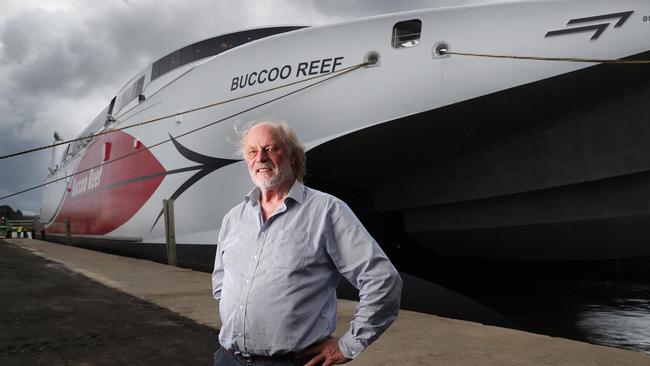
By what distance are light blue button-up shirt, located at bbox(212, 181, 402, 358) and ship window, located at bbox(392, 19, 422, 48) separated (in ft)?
18.7

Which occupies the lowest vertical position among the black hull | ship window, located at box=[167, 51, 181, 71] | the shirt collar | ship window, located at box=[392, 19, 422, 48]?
the shirt collar

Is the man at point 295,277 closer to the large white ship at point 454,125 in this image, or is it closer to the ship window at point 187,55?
the large white ship at point 454,125

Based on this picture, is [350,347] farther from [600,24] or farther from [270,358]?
[600,24]

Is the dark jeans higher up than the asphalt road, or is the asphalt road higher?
the dark jeans

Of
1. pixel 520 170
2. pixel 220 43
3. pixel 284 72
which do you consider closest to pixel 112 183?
pixel 220 43

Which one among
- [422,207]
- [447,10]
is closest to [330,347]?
[447,10]

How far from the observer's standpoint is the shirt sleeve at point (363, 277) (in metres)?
1.53

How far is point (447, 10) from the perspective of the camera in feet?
21.9

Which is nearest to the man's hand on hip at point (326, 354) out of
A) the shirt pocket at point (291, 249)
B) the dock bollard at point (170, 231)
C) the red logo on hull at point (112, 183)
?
the shirt pocket at point (291, 249)

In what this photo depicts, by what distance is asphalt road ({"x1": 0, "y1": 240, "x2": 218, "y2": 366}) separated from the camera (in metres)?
3.44

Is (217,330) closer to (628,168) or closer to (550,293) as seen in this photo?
(628,168)

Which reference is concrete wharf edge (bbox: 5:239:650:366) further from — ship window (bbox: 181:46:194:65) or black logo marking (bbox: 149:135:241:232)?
ship window (bbox: 181:46:194:65)

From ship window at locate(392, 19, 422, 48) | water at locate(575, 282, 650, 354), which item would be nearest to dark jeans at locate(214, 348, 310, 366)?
water at locate(575, 282, 650, 354)

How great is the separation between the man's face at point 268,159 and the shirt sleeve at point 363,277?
23cm
